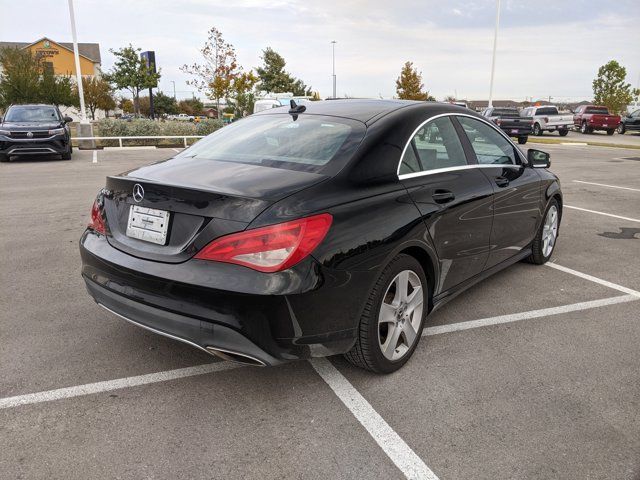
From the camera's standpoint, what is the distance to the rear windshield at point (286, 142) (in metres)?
3.00

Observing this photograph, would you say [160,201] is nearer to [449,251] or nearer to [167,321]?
[167,321]

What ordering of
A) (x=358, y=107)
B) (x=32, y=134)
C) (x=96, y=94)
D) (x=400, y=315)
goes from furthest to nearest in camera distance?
(x=96, y=94)
(x=32, y=134)
(x=358, y=107)
(x=400, y=315)

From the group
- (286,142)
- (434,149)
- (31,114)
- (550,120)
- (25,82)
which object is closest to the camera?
(286,142)

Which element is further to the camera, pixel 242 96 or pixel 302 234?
pixel 242 96

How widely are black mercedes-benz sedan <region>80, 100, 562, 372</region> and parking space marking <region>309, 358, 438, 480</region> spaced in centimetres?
18

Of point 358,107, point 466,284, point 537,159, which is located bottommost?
point 466,284

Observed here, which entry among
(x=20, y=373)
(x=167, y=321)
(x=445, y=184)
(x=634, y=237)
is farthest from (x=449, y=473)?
(x=634, y=237)

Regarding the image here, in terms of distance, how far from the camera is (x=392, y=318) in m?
3.03

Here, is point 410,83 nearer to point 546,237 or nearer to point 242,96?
point 242,96

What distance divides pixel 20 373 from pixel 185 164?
1.56 metres

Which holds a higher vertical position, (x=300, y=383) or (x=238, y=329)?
(x=238, y=329)

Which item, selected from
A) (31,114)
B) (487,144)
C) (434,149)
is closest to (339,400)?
(434,149)

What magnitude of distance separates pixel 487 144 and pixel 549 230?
160cm

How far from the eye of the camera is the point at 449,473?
2.29m
